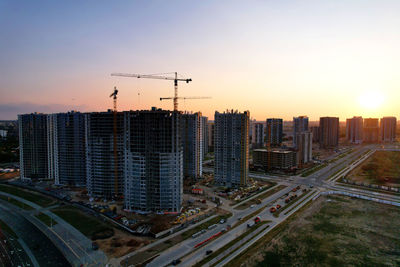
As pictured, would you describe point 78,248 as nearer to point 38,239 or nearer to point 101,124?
point 38,239

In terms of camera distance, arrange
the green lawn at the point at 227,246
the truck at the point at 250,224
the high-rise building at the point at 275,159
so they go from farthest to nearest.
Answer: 1. the high-rise building at the point at 275,159
2. the truck at the point at 250,224
3. the green lawn at the point at 227,246

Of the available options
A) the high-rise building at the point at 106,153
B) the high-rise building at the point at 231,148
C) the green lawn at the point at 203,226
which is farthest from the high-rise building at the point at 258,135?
the high-rise building at the point at 106,153

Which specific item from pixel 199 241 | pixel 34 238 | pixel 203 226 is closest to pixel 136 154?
pixel 203 226

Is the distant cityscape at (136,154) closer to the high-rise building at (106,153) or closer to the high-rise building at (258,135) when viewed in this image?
the high-rise building at (106,153)

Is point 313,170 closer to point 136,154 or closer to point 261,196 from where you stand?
point 261,196

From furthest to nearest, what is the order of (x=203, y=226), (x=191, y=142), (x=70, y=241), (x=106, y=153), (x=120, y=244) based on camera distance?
(x=191, y=142) < (x=106, y=153) < (x=203, y=226) < (x=70, y=241) < (x=120, y=244)

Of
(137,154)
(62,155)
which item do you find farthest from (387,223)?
(62,155)
